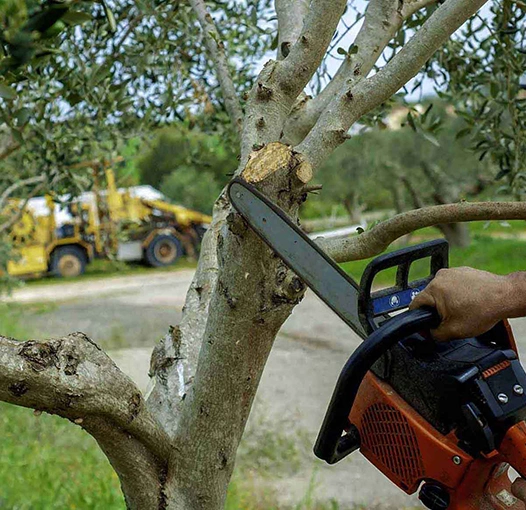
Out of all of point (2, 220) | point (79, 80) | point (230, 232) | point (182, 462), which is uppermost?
point (79, 80)

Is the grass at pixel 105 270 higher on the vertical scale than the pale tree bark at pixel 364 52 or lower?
lower

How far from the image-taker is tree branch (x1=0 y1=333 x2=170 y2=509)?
1.40 m

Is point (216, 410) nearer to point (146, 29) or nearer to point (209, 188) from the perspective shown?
point (146, 29)

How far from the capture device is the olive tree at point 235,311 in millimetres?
1461

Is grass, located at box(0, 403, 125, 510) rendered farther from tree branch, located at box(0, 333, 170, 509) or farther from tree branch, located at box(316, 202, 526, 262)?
tree branch, located at box(316, 202, 526, 262)

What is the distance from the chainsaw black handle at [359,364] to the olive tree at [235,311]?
0.88 ft

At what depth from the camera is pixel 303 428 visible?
234 inches

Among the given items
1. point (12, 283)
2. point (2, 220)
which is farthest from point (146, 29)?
point (12, 283)

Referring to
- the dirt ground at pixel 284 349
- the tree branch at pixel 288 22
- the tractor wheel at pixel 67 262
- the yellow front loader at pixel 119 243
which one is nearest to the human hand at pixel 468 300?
the tree branch at pixel 288 22

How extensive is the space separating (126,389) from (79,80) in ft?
5.15

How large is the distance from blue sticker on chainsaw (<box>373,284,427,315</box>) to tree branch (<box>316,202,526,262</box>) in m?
0.13

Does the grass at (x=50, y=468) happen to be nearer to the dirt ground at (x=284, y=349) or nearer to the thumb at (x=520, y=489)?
the dirt ground at (x=284, y=349)

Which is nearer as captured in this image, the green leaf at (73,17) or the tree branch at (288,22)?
the green leaf at (73,17)

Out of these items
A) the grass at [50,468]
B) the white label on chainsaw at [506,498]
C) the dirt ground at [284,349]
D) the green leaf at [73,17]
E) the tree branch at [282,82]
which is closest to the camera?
the green leaf at [73,17]
